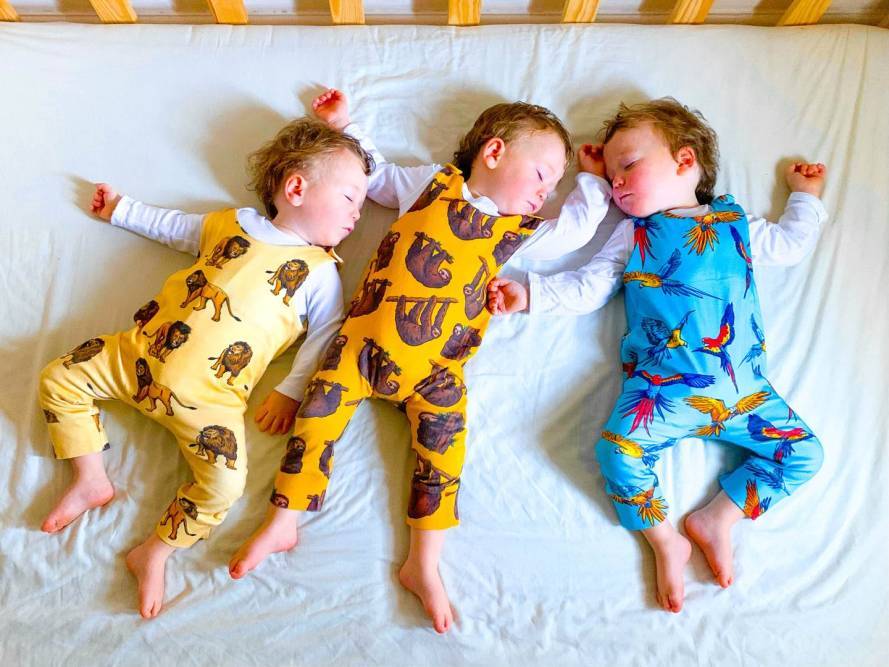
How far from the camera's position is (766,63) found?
4.24 feet

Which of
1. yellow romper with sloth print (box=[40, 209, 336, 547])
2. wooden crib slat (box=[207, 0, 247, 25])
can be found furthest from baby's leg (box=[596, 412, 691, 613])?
wooden crib slat (box=[207, 0, 247, 25])

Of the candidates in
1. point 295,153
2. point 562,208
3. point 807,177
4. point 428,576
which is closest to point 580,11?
point 562,208

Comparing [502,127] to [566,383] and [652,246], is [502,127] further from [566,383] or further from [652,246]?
[566,383]

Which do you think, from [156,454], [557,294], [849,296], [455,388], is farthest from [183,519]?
[849,296]

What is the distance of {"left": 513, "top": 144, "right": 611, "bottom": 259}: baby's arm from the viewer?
1143 mm

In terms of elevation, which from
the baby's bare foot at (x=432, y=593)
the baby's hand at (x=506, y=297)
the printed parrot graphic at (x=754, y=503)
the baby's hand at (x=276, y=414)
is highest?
the baby's hand at (x=506, y=297)

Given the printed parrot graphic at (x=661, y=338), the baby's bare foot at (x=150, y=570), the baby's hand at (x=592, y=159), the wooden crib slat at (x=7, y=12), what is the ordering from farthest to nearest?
the wooden crib slat at (x=7, y=12), the baby's hand at (x=592, y=159), the printed parrot graphic at (x=661, y=338), the baby's bare foot at (x=150, y=570)

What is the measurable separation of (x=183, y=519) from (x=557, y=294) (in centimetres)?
70

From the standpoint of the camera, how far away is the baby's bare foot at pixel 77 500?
3.35ft

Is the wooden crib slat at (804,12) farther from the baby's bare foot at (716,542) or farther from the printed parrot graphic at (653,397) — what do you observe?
the baby's bare foot at (716,542)

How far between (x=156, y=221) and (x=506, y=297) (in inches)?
25.0

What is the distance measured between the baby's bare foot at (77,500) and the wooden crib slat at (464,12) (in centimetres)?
107

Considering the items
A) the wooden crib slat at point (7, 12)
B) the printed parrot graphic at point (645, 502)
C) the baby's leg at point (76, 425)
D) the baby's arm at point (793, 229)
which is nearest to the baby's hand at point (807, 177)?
the baby's arm at point (793, 229)

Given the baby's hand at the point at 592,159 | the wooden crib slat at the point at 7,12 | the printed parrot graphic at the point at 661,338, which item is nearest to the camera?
the printed parrot graphic at the point at 661,338
